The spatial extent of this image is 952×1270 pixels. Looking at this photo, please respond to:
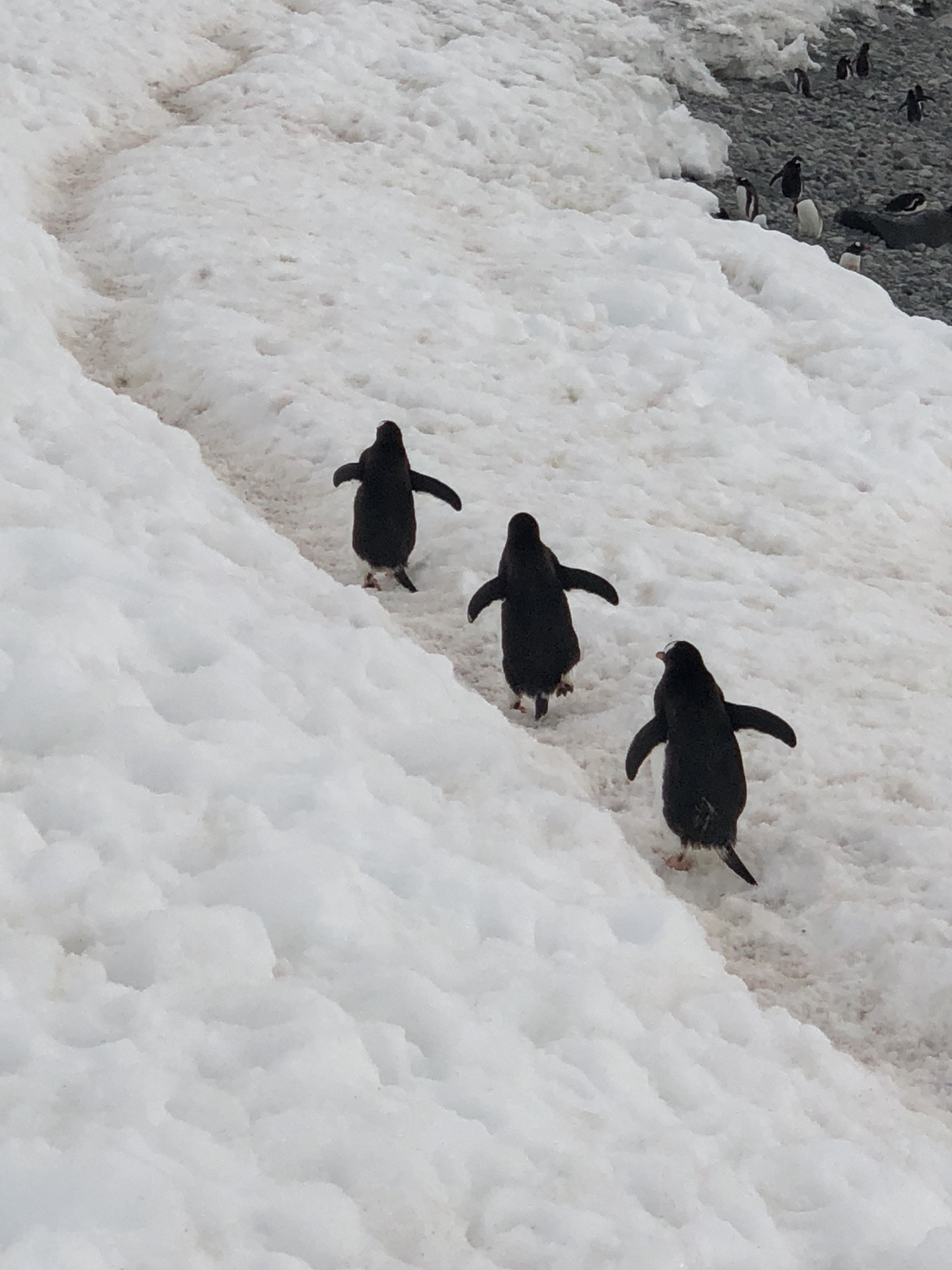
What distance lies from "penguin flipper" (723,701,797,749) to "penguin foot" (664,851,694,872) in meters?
0.70

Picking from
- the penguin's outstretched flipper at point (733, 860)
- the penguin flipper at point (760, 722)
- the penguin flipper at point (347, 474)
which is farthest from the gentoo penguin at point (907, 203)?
the penguin's outstretched flipper at point (733, 860)

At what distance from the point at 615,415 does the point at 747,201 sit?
8869 mm

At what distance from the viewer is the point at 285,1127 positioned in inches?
123

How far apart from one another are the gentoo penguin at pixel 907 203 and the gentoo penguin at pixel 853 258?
70.6 inches

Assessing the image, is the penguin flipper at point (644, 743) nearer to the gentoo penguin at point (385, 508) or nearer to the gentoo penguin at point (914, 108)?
the gentoo penguin at point (385, 508)

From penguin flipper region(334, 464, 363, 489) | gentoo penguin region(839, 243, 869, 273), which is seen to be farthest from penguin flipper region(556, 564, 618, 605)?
gentoo penguin region(839, 243, 869, 273)

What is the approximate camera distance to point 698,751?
553 centimetres

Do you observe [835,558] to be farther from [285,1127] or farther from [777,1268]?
[285,1127]

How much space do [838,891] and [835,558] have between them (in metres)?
3.79

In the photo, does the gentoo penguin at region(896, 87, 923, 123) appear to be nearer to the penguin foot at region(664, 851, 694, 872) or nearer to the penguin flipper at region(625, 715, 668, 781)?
the penguin flipper at region(625, 715, 668, 781)

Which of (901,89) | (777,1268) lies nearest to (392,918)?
(777,1268)

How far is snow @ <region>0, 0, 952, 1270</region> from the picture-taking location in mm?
3182

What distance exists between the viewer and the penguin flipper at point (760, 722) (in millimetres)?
5840

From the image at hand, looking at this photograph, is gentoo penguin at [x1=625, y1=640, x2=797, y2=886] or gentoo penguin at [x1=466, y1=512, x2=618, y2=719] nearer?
gentoo penguin at [x1=625, y1=640, x2=797, y2=886]
